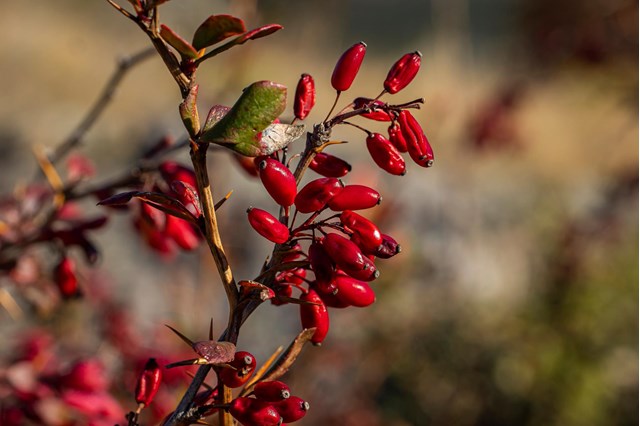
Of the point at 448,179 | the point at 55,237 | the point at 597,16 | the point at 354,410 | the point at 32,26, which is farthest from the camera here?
the point at 32,26

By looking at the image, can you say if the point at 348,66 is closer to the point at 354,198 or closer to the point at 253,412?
the point at 354,198

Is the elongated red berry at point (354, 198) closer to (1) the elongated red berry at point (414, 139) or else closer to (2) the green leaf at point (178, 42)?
(1) the elongated red berry at point (414, 139)

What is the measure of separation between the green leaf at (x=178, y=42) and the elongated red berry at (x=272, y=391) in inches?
10.9

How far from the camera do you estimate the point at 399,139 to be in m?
0.69

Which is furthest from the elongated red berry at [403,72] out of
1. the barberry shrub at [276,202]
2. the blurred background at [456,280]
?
the blurred background at [456,280]

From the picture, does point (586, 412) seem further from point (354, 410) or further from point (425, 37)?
point (425, 37)

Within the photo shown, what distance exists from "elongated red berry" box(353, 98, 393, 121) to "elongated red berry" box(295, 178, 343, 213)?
68 millimetres

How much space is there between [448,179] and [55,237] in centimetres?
353

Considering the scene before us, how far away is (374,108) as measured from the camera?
0.66 m

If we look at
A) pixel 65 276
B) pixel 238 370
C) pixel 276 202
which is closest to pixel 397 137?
pixel 276 202

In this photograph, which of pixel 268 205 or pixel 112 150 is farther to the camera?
pixel 112 150

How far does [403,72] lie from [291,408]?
0.31 meters

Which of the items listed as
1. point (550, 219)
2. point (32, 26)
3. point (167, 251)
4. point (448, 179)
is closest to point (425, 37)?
point (32, 26)

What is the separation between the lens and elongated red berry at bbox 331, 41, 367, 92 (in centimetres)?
69
